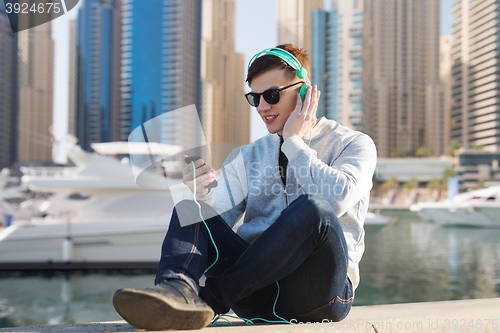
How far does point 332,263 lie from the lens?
1.40m

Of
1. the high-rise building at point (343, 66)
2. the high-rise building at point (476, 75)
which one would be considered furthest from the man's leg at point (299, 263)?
the high-rise building at point (476, 75)

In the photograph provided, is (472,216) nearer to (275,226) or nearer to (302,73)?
(302,73)

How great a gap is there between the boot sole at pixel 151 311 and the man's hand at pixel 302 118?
0.76 metres

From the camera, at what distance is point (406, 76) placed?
307 ft

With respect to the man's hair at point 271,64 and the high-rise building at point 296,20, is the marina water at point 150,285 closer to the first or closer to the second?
the man's hair at point 271,64

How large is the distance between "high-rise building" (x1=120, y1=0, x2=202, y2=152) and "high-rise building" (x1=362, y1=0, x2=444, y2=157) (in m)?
39.7

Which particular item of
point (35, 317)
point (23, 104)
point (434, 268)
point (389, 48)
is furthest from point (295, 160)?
point (389, 48)

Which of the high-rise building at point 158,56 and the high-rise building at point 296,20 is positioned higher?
the high-rise building at point 296,20

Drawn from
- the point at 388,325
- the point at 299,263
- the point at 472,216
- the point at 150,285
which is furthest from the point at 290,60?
the point at 472,216

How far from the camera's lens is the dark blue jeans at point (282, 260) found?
Result: 134cm

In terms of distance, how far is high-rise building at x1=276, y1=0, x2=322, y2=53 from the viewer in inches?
3039

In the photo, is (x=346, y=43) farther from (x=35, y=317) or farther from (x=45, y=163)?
(x=35, y=317)

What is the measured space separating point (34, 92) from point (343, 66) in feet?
200

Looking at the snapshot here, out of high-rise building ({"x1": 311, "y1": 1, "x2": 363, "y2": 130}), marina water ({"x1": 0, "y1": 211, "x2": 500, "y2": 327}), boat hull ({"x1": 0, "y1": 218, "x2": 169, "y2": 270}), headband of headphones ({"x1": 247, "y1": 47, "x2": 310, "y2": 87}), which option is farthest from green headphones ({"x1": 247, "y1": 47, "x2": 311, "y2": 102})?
high-rise building ({"x1": 311, "y1": 1, "x2": 363, "y2": 130})
